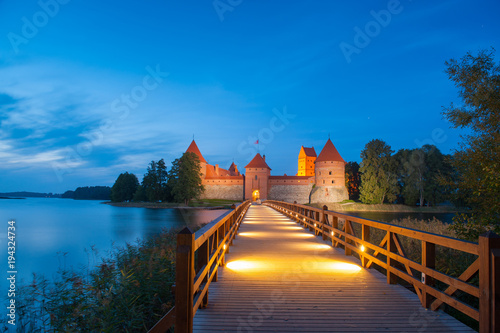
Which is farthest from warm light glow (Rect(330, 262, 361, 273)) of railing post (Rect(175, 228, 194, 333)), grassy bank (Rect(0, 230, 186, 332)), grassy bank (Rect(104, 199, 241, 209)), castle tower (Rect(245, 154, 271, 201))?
castle tower (Rect(245, 154, 271, 201))

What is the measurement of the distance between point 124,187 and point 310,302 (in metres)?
67.8

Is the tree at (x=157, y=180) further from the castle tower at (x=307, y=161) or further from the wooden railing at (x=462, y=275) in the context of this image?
the wooden railing at (x=462, y=275)

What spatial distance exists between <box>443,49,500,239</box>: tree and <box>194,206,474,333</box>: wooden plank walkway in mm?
2867

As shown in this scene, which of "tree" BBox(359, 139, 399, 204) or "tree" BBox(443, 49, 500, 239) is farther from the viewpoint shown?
"tree" BBox(359, 139, 399, 204)

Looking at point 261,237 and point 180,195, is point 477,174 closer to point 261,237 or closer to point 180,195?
point 261,237

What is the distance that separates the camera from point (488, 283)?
8.00 feet

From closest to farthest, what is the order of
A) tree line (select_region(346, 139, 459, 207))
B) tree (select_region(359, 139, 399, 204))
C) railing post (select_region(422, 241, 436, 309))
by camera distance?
railing post (select_region(422, 241, 436, 309)) < tree line (select_region(346, 139, 459, 207)) < tree (select_region(359, 139, 399, 204))

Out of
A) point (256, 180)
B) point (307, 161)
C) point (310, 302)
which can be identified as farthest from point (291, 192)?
point (310, 302)

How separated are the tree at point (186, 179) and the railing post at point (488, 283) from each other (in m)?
47.9

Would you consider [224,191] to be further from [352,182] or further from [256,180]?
[352,182]

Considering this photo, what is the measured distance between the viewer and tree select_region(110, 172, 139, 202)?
66.3 metres

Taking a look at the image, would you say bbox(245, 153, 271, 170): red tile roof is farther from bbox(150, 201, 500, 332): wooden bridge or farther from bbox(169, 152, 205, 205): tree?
bbox(150, 201, 500, 332): wooden bridge

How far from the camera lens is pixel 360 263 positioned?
19.7 feet

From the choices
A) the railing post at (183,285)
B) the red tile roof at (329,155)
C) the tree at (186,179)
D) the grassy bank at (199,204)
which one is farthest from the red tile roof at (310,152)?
the railing post at (183,285)
